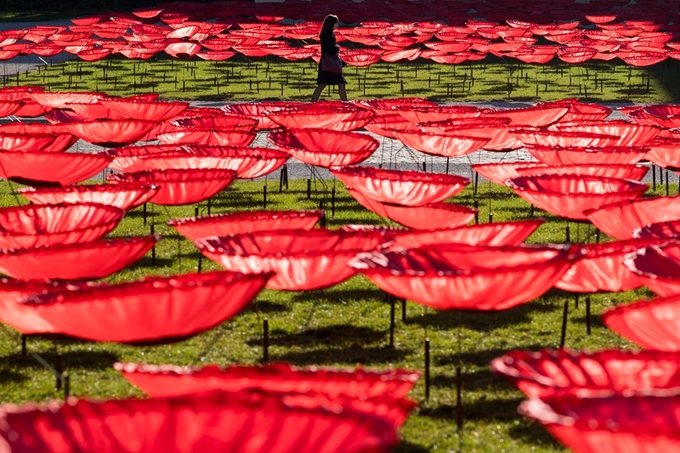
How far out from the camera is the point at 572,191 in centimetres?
1037

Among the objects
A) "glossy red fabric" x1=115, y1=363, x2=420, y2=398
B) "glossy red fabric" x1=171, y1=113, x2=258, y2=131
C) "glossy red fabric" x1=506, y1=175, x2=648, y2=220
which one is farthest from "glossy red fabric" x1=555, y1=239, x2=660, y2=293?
"glossy red fabric" x1=171, y1=113, x2=258, y2=131

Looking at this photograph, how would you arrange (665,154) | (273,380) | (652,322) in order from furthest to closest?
(665,154) < (652,322) < (273,380)

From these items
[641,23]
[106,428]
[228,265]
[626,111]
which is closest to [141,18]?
[641,23]

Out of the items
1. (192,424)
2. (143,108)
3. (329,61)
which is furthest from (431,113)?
(192,424)

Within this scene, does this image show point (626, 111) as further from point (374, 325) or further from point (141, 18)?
point (141, 18)

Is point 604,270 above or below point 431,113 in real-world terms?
below

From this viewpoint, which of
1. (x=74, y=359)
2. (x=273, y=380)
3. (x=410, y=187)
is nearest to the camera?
(x=273, y=380)

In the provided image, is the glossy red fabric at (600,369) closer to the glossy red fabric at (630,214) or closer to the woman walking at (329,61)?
the glossy red fabric at (630,214)

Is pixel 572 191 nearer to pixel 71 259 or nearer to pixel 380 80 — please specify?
pixel 71 259

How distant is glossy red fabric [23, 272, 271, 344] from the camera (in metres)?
6.58

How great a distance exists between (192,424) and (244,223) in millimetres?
4533

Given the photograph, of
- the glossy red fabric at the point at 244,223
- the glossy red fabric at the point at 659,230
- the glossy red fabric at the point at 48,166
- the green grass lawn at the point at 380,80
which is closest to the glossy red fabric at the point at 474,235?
the glossy red fabric at the point at 659,230

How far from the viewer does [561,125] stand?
14.5 meters

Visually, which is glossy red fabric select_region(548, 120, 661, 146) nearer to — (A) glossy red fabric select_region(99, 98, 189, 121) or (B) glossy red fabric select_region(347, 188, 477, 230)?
(B) glossy red fabric select_region(347, 188, 477, 230)
